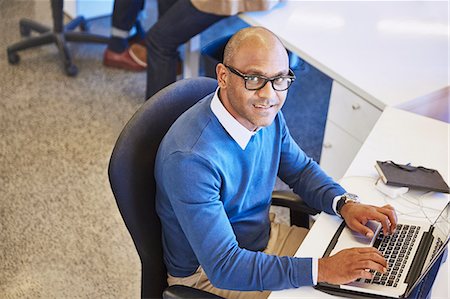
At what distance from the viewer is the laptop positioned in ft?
4.89

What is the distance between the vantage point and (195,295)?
153cm

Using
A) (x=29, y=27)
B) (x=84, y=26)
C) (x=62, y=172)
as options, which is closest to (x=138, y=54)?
(x=84, y=26)

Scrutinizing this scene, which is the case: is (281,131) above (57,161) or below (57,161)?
above

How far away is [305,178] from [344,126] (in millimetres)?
557

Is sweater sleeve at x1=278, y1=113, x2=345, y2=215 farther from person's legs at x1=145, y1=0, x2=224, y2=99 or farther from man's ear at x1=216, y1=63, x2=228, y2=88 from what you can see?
person's legs at x1=145, y1=0, x2=224, y2=99

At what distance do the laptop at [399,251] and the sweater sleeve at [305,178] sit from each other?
0.11m

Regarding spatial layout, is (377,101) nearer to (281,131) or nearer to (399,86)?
(399,86)

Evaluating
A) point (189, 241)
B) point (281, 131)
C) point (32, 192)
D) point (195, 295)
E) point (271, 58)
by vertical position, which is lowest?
point (32, 192)

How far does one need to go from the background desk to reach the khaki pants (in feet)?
1.70

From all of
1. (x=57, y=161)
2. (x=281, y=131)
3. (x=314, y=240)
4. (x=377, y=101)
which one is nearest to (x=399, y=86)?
(x=377, y=101)

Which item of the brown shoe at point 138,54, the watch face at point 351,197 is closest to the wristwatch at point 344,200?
the watch face at point 351,197

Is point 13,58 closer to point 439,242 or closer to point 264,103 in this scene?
point 264,103

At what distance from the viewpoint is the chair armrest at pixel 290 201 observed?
6.06ft

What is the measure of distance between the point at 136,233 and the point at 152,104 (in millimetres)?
298
